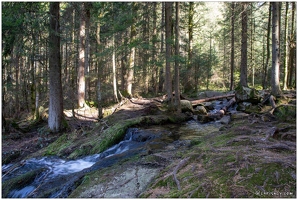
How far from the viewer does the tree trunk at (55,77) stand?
35.2 feet

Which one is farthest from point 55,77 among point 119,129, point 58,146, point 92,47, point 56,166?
point 92,47

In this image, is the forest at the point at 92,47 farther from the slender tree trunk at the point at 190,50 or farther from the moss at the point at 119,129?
the moss at the point at 119,129

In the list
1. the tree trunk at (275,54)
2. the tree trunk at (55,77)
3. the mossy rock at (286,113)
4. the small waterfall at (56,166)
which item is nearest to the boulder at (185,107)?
the tree trunk at (275,54)

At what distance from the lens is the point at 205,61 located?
22.8 meters

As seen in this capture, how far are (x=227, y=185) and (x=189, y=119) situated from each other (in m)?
10.2

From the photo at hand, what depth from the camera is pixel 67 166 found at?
23.1 feet

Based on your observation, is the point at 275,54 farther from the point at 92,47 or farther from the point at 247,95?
the point at 92,47

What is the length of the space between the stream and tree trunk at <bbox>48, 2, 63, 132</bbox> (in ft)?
12.1

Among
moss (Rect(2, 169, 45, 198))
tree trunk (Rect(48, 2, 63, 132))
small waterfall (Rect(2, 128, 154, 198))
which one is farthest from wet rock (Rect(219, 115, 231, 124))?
moss (Rect(2, 169, 45, 198))

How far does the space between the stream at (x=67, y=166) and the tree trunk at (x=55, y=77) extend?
12.1 feet

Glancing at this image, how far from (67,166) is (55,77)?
5576 mm

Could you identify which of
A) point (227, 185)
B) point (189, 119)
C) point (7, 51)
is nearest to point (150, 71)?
point (189, 119)

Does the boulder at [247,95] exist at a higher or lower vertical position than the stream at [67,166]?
higher

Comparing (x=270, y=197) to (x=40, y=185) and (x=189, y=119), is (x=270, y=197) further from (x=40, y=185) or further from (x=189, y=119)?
(x=189, y=119)
